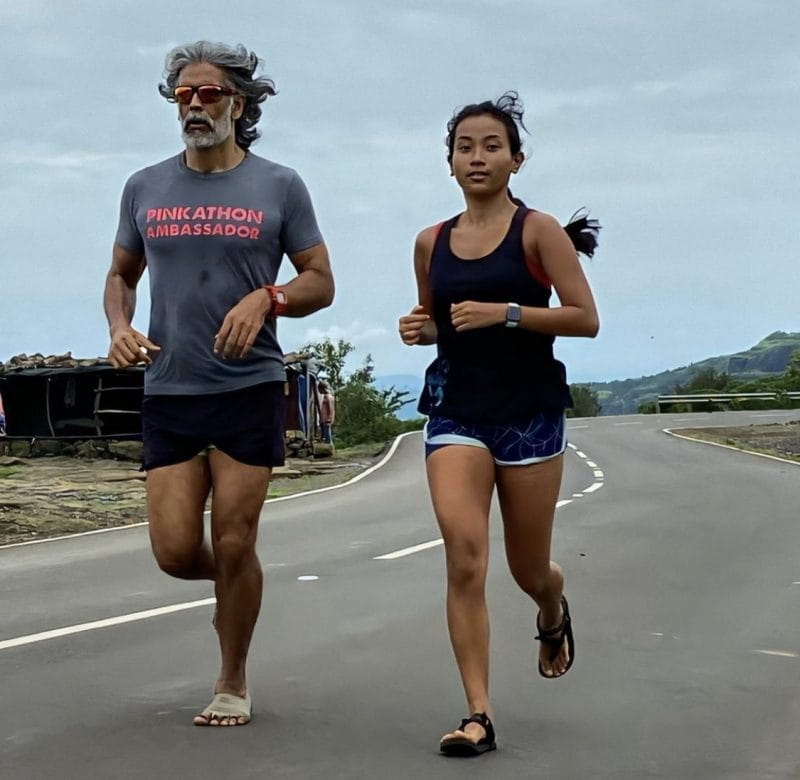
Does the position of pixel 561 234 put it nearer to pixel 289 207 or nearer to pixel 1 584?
pixel 289 207

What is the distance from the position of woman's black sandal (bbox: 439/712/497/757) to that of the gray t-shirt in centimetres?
136

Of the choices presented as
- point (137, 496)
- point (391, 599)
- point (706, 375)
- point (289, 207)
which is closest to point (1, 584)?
point (391, 599)

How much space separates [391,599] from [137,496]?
11.8 m

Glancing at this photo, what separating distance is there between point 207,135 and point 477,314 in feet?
3.80

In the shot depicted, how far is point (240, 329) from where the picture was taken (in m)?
5.26

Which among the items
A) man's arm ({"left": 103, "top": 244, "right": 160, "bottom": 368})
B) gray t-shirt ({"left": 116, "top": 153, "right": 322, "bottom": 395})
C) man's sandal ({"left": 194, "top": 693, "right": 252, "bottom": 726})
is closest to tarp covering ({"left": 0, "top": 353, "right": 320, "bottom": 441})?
man's arm ({"left": 103, "top": 244, "right": 160, "bottom": 368})

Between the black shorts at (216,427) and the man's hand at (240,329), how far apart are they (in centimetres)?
22

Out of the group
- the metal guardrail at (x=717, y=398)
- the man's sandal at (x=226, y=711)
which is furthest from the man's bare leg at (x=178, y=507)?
the metal guardrail at (x=717, y=398)

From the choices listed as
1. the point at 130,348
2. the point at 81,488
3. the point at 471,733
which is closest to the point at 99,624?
the point at 130,348

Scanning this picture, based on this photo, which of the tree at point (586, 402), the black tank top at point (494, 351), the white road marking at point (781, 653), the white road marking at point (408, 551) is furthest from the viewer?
the tree at point (586, 402)

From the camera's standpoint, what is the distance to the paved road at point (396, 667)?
17.1 feet

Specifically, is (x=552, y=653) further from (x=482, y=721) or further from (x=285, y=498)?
(x=285, y=498)

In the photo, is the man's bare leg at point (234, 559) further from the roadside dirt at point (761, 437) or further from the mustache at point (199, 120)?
the roadside dirt at point (761, 437)

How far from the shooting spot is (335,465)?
101 feet
